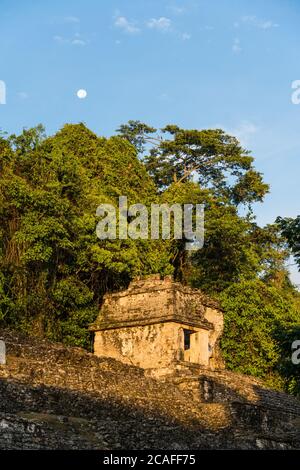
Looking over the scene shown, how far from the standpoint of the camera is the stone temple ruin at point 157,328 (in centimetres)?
2244

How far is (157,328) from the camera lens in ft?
74.6

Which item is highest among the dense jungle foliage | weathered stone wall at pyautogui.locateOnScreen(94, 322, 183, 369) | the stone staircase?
the dense jungle foliage

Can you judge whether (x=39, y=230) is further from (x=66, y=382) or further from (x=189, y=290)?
(x=66, y=382)

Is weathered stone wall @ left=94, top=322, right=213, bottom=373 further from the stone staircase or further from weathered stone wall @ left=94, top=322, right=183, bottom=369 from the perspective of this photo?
the stone staircase

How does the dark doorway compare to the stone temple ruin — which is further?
the dark doorway

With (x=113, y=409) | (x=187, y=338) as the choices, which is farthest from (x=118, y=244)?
(x=113, y=409)

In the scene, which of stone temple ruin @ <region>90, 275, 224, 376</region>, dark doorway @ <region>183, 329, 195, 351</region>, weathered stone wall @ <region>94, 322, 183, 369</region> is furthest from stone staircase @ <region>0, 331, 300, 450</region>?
dark doorway @ <region>183, 329, 195, 351</region>

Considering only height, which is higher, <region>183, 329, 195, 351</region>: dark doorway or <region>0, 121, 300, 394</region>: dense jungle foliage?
<region>0, 121, 300, 394</region>: dense jungle foliage

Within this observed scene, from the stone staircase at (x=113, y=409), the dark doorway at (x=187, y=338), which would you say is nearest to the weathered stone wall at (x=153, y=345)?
the dark doorway at (x=187, y=338)

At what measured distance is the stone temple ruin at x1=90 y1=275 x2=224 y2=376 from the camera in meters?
22.4

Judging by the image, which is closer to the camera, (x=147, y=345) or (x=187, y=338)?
(x=147, y=345)

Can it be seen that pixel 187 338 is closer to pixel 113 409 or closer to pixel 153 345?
pixel 153 345
